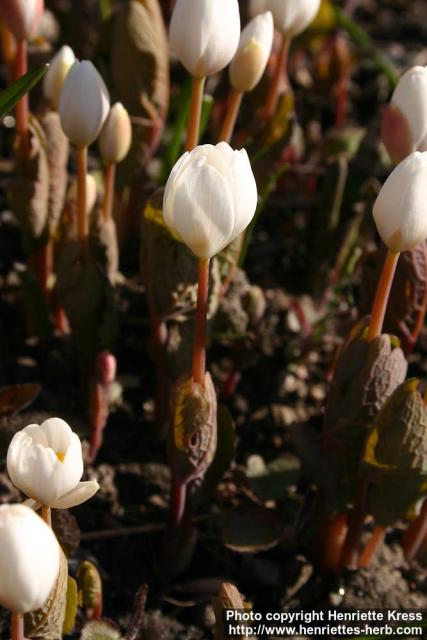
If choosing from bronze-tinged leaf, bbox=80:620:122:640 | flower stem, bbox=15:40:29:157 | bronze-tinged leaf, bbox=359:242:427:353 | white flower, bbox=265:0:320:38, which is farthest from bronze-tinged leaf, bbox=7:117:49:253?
bronze-tinged leaf, bbox=80:620:122:640

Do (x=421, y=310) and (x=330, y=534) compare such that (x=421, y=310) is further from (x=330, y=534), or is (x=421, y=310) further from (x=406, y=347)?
(x=330, y=534)

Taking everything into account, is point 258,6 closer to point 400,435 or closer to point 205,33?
point 205,33

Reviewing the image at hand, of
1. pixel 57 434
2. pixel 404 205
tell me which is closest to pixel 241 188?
pixel 404 205

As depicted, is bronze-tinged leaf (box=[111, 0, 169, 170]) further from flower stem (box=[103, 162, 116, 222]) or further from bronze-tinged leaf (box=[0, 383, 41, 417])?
bronze-tinged leaf (box=[0, 383, 41, 417])

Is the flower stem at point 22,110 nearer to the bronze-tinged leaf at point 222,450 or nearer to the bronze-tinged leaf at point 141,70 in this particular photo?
the bronze-tinged leaf at point 141,70

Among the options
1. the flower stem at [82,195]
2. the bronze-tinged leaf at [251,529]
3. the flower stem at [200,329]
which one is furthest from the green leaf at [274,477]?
the flower stem at [82,195]

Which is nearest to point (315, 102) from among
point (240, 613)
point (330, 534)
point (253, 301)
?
point (253, 301)
